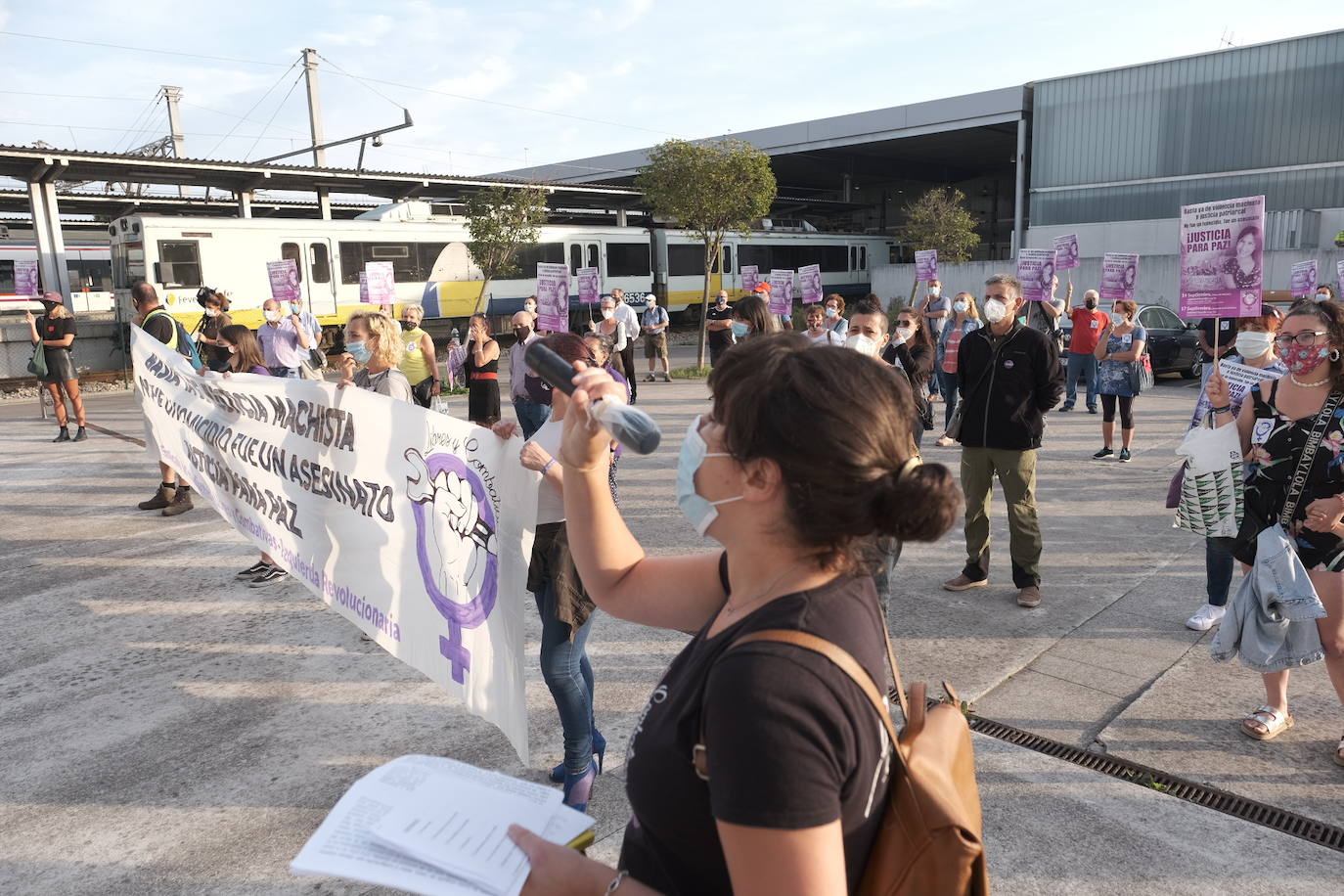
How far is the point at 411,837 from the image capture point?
141 centimetres

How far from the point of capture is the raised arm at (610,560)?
168cm

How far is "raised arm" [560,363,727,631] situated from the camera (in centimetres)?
168

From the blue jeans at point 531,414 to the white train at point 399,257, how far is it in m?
14.3

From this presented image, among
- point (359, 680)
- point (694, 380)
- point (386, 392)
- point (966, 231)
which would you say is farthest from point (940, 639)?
point (966, 231)

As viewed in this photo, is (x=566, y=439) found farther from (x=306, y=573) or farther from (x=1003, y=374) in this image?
(x=1003, y=374)

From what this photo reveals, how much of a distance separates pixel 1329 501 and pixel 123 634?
597cm

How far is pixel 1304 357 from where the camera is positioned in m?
3.45

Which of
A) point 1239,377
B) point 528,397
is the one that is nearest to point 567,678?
point 1239,377

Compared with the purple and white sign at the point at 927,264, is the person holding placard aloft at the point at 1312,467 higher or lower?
lower

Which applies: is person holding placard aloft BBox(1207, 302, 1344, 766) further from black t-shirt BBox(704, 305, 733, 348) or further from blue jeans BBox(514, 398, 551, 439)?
black t-shirt BBox(704, 305, 733, 348)

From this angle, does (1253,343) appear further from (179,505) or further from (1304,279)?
(1304,279)

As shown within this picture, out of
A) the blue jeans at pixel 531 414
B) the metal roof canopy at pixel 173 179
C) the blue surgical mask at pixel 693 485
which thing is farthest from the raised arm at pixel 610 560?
the metal roof canopy at pixel 173 179

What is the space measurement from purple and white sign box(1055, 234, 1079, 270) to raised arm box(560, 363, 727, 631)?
13394 millimetres

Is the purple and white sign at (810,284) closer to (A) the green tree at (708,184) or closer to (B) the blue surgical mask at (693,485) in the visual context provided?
(A) the green tree at (708,184)
